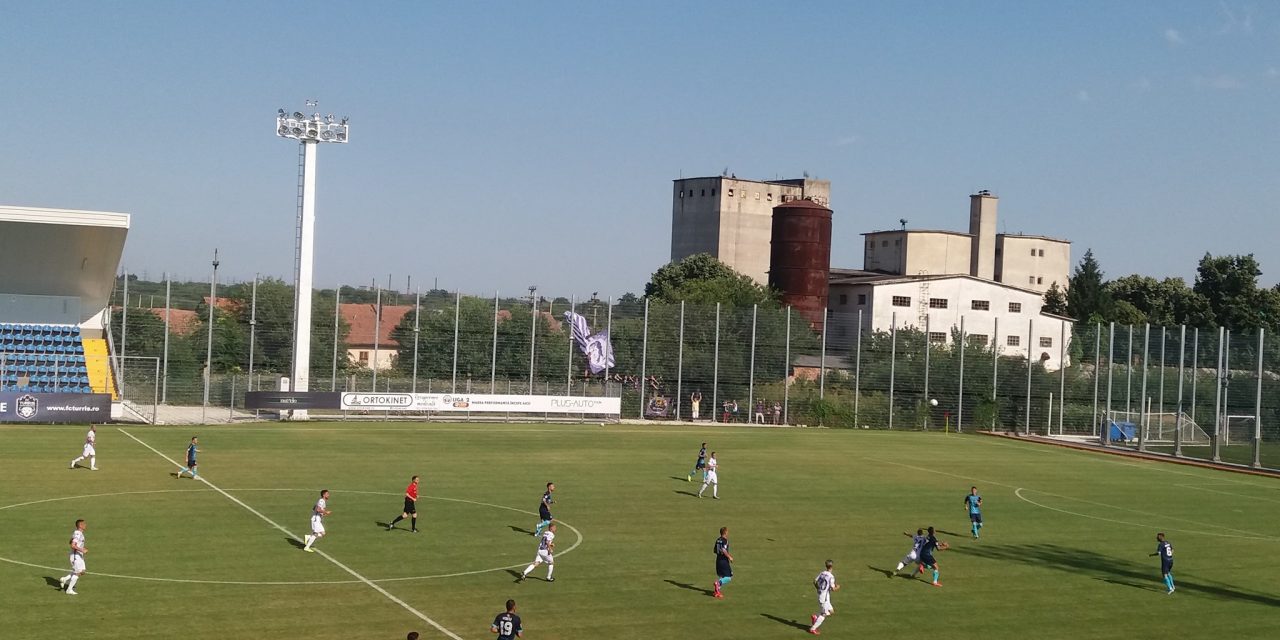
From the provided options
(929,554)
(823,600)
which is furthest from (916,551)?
(823,600)

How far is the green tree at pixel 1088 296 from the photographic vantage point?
141 m

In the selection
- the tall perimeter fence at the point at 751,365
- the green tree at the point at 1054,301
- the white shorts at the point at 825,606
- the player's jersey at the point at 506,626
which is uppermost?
the green tree at the point at 1054,301

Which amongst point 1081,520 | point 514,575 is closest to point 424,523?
point 514,575

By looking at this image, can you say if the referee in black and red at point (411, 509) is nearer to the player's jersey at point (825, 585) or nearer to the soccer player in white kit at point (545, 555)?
the soccer player in white kit at point (545, 555)

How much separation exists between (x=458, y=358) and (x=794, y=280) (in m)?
47.5

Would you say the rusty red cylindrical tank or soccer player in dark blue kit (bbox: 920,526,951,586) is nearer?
soccer player in dark blue kit (bbox: 920,526,951,586)

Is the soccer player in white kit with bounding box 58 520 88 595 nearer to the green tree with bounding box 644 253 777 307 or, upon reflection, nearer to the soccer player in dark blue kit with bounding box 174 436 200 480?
the soccer player in dark blue kit with bounding box 174 436 200 480

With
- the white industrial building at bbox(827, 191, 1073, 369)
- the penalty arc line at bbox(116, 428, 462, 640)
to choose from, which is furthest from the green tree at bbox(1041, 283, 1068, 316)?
the penalty arc line at bbox(116, 428, 462, 640)

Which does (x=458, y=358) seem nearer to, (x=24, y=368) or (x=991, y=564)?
(x=24, y=368)

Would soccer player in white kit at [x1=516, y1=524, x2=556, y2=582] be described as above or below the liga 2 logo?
below

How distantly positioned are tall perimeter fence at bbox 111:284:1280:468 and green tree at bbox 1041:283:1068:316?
59.8m

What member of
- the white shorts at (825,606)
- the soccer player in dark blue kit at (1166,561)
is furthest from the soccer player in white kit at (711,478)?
the white shorts at (825,606)

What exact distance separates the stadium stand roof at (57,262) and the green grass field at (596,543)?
495 inches

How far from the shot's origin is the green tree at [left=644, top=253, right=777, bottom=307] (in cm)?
11094
